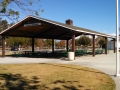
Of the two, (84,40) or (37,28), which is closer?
(37,28)

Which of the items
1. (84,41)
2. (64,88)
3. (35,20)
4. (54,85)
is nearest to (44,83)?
(54,85)

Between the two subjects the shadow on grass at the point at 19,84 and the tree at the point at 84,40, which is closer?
the shadow on grass at the point at 19,84

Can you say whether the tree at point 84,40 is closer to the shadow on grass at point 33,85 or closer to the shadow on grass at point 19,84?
the shadow on grass at point 19,84

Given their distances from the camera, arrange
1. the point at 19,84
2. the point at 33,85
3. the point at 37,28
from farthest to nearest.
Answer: the point at 37,28
the point at 19,84
the point at 33,85

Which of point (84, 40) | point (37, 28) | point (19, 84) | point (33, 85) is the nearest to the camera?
point (33, 85)

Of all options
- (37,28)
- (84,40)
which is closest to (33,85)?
(37,28)

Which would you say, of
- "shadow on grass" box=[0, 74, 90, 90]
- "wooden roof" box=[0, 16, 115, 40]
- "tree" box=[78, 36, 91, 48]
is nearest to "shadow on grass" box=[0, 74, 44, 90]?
"shadow on grass" box=[0, 74, 90, 90]

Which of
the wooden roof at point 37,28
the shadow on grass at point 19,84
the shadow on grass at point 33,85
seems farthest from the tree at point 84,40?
the shadow on grass at point 33,85

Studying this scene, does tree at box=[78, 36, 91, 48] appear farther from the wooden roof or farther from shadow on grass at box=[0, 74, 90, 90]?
shadow on grass at box=[0, 74, 90, 90]

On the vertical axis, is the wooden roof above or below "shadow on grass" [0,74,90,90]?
above

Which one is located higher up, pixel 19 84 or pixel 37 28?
pixel 37 28

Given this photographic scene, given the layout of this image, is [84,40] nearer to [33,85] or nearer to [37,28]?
[37,28]

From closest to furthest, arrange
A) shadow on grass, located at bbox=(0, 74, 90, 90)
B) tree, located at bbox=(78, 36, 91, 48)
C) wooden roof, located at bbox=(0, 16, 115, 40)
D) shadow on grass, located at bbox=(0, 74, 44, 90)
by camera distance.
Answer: shadow on grass, located at bbox=(0, 74, 90, 90) → shadow on grass, located at bbox=(0, 74, 44, 90) → wooden roof, located at bbox=(0, 16, 115, 40) → tree, located at bbox=(78, 36, 91, 48)

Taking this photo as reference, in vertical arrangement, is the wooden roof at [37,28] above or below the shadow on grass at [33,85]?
above
